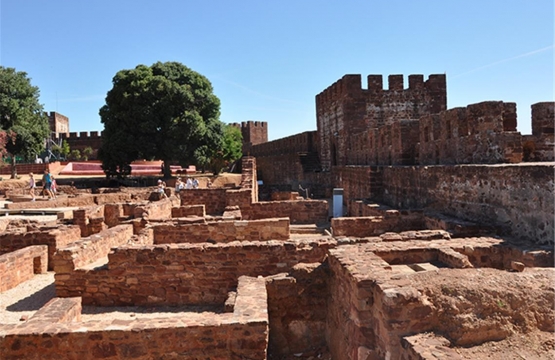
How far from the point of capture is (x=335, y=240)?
7223 mm

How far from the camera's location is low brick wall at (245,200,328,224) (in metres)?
14.2

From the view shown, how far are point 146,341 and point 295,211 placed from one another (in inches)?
379

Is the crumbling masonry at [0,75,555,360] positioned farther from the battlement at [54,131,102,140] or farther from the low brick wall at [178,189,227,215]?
the battlement at [54,131,102,140]

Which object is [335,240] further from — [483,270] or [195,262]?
[483,270]

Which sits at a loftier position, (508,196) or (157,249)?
(508,196)

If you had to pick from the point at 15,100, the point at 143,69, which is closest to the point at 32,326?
the point at 143,69

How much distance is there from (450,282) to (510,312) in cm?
56

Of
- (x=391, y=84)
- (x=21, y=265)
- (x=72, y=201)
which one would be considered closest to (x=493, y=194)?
(x=21, y=265)

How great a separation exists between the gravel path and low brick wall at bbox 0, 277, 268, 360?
196 centimetres

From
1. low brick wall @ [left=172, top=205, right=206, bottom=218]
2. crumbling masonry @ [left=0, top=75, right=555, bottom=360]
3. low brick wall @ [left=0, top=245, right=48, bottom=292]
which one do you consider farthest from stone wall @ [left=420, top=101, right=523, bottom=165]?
low brick wall @ [left=0, top=245, right=48, bottom=292]

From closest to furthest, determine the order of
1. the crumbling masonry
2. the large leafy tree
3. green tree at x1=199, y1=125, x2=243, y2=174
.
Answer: the crumbling masonry → the large leafy tree → green tree at x1=199, y1=125, x2=243, y2=174

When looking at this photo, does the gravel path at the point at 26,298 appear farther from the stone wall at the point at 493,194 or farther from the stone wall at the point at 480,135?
the stone wall at the point at 480,135

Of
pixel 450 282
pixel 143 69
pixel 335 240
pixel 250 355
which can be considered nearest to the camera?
pixel 450 282

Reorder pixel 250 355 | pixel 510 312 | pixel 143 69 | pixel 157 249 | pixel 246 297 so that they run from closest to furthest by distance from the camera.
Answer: pixel 510 312 < pixel 250 355 < pixel 246 297 < pixel 157 249 < pixel 143 69
